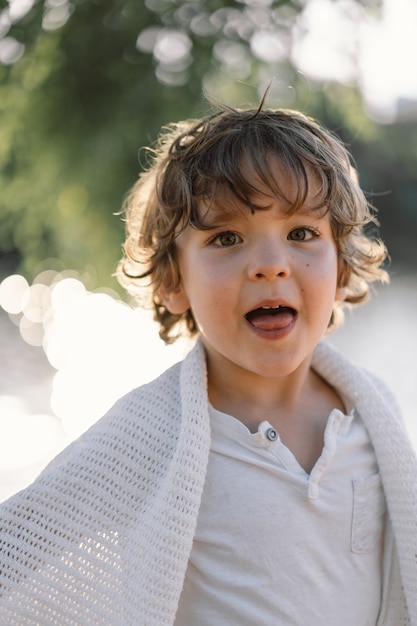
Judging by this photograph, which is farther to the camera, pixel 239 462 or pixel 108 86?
pixel 108 86

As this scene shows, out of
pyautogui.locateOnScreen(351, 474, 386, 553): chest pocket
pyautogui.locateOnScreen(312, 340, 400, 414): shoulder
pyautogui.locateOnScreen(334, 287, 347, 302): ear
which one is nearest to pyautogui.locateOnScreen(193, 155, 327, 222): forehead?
pyautogui.locateOnScreen(334, 287, 347, 302): ear

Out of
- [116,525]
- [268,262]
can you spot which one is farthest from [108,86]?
[116,525]

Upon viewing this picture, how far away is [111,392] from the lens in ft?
15.2

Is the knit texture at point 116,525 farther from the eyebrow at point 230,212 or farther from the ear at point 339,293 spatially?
the ear at point 339,293

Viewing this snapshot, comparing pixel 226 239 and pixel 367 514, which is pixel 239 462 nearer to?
pixel 367 514

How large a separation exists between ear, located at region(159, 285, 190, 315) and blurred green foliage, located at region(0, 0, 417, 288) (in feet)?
3.87

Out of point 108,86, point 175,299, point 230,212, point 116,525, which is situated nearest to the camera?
point 116,525

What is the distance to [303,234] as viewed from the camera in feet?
5.52

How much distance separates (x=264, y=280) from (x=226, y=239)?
0.13m

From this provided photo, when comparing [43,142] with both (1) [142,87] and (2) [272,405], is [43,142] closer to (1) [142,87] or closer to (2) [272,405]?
(1) [142,87]

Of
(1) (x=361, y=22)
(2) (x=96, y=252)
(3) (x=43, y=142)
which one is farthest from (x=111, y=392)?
(1) (x=361, y=22)

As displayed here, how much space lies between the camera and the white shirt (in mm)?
1560

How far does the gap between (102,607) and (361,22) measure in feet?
8.22

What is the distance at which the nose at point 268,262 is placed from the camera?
1.57 metres
